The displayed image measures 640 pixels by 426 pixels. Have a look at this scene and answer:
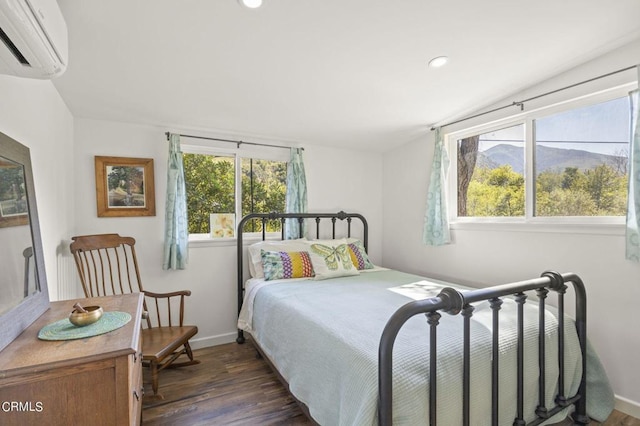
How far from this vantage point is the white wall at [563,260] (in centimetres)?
198

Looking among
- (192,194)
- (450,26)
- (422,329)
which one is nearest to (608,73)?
(450,26)

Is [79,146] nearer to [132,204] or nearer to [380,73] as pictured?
[132,204]

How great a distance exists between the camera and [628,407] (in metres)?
1.96

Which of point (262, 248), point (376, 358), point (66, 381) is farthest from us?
point (262, 248)

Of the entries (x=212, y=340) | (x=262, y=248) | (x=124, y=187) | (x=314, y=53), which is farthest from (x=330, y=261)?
(x=124, y=187)

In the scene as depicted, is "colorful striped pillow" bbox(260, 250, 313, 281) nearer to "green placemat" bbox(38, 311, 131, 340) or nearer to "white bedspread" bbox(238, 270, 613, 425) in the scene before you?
"white bedspread" bbox(238, 270, 613, 425)

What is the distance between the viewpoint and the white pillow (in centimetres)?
293

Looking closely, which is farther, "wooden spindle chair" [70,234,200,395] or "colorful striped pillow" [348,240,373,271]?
"colorful striped pillow" [348,240,373,271]

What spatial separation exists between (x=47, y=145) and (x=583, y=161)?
3.50 metres

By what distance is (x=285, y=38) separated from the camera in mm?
1811

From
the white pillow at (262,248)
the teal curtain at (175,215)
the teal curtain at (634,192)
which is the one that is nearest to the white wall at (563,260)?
the teal curtain at (634,192)

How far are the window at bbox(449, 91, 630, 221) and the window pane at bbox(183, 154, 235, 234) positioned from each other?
7.62ft

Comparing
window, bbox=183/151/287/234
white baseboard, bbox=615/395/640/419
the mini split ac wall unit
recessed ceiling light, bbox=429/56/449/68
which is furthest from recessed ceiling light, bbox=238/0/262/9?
white baseboard, bbox=615/395/640/419

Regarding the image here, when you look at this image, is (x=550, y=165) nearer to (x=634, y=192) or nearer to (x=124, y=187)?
(x=634, y=192)
